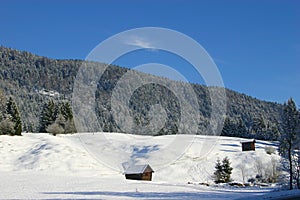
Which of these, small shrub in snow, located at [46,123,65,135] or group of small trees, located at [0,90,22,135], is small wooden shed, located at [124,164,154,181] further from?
small shrub in snow, located at [46,123,65,135]

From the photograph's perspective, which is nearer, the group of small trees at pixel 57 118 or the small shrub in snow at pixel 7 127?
the small shrub in snow at pixel 7 127

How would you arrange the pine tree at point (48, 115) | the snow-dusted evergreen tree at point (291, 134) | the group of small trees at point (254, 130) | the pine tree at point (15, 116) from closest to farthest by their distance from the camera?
the snow-dusted evergreen tree at point (291, 134), the pine tree at point (15, 116), the pine tree at point (48, 115), the group of small trees at point (254, 130)

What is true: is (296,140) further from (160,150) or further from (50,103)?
(50,103)

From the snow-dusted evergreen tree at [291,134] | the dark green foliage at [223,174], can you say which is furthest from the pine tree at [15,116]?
the snow-dusted evergreen tree at [291,134]

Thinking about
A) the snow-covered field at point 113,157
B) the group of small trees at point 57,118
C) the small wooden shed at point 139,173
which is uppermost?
the group of small trees at point 57,118

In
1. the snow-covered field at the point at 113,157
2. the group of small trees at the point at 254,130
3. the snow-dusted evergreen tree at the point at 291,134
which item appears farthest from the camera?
the group of small trees at the point at 254,130

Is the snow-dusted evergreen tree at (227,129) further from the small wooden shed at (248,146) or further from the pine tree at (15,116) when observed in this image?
the pine tree at (15,116)

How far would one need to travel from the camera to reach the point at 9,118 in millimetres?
75062

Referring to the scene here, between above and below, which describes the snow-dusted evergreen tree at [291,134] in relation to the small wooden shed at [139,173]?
above

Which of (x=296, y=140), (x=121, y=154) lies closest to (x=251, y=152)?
(x=121, y=154)

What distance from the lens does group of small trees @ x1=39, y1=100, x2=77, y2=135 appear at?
3445 inches

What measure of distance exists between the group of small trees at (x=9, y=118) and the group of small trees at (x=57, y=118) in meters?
10.0

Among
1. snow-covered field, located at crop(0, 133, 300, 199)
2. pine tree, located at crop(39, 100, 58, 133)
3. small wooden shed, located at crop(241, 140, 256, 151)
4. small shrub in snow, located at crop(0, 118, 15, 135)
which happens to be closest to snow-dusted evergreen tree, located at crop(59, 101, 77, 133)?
pine tree, located at crop(39, 100, 58, 133)

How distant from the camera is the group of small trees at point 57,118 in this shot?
87.5 metres
